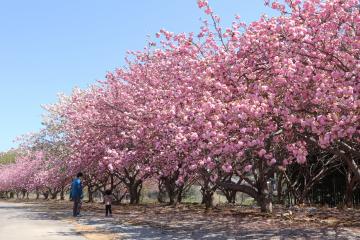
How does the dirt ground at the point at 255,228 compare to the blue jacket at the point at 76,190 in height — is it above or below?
below

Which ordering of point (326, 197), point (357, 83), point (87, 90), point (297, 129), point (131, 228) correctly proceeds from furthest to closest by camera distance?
point (87, 90), point (326, 197), point (131, 228), point (297, 129), point (357, 83)

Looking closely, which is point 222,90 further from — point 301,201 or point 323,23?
point 301,201

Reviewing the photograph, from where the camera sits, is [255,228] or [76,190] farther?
[76,190]

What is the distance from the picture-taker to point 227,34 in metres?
13.0

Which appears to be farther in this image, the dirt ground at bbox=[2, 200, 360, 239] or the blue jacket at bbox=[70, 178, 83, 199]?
the blue jacket at bbox=[70, 178, 83, 199]

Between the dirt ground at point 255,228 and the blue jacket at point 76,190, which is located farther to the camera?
the blue jacket at point 76,190

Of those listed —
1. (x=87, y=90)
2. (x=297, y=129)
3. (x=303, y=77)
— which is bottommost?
(x=297, y=129)

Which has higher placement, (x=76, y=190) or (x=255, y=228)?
(x=76, y=190)

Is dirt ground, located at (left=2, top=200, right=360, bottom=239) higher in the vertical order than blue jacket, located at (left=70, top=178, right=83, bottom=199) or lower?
lower

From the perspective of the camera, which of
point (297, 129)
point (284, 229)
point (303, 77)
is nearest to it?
point (303, 77)

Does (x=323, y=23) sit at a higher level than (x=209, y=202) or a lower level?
higher

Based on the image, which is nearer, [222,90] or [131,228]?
[222,90]

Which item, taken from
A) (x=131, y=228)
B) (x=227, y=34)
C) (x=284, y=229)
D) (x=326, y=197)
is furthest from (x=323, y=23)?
(x=326, y=197)

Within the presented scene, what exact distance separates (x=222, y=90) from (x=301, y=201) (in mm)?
13067
